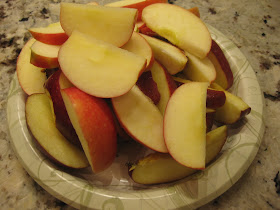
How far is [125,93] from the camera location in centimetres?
52

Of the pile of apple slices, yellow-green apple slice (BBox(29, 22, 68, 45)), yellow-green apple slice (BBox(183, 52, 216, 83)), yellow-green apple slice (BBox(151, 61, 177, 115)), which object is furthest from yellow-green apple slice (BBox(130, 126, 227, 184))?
yellow-green apple slice (BBox(29, 22, 68, 45))

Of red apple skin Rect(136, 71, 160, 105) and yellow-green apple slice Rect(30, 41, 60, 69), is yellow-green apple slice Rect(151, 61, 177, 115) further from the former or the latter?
yellow-green apple slice Rect(30, 41, 60, 69)

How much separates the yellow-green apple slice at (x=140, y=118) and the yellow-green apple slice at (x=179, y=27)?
0.19m

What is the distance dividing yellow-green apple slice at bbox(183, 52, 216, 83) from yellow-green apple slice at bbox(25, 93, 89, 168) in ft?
1.06

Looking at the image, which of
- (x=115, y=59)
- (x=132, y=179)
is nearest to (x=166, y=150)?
(x=132, y=179)

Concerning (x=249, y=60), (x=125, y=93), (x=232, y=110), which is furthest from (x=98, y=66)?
(x=249, y=60)

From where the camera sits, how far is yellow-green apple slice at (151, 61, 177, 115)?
1.98 feet

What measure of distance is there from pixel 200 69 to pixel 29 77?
0.42m

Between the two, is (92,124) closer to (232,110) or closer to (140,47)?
(140,47)

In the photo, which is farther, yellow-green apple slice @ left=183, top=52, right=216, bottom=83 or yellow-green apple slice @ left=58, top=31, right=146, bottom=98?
yellow-green apple slice @ left=183, top=52, right=216, bottom=83

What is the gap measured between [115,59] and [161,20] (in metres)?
0.21

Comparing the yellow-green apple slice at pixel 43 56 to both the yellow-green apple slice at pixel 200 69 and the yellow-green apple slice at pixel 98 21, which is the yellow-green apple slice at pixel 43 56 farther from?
the yellow-green apple slice at pixel 200 69

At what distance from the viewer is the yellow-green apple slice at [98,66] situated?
0.52 metres

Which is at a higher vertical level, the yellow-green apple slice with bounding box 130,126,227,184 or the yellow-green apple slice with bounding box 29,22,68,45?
the yellow-green apple slice with bounding box 29,22,68,45
